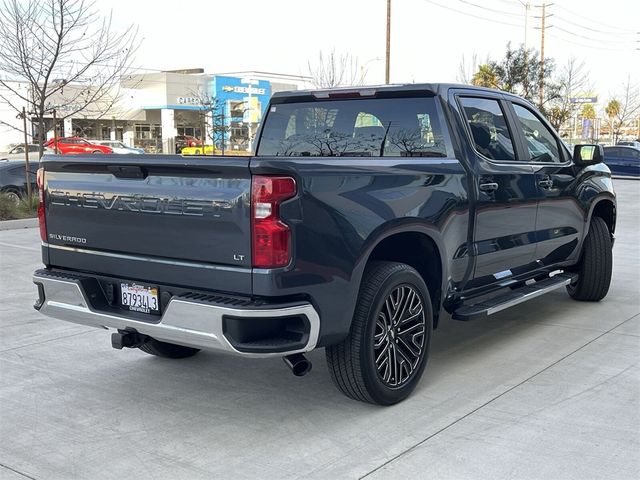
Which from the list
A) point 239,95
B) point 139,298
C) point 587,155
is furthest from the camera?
point 239,95

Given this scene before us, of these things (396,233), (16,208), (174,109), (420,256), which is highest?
(174,109)

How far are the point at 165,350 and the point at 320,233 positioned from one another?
2160 mm

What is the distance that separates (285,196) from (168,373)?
2181 mm

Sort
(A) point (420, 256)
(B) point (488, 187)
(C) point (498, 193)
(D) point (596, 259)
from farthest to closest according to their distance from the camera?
(D) point (596, 259), (C) point (498, 193), (B) point (488, 187), (A) point (420, 256)

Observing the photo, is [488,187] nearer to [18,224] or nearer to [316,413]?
[316,413]

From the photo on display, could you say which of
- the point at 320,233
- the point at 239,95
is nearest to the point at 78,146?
the point at 239,95

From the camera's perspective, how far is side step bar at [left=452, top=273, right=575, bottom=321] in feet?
16.3

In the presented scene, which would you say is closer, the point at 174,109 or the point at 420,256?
the point at 420,256

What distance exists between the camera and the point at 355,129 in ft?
17.7

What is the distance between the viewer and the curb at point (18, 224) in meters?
13.3

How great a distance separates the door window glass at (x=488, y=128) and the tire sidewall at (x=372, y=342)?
53.5 inches

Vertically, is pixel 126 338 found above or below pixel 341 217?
below

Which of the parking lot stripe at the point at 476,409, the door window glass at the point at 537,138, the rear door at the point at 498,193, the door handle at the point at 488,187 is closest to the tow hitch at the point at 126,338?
the parking lot stripe at the point at 476,409

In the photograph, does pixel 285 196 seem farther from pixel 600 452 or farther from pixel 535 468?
pixel 600 452
